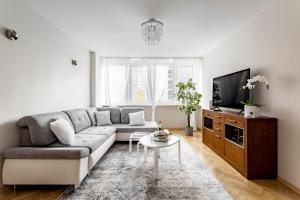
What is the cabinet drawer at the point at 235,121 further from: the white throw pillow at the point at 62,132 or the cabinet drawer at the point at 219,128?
the white throw pillow at the point at 62,132

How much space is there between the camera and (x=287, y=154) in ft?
8.04

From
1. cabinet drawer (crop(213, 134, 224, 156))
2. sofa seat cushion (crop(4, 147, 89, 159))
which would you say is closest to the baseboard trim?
cabinet drawer (crop(213, 134, 224, 156))

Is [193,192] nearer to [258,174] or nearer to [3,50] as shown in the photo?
[258,174]

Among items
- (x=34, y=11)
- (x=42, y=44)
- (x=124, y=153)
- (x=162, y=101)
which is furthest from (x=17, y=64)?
(x=162, y=101)

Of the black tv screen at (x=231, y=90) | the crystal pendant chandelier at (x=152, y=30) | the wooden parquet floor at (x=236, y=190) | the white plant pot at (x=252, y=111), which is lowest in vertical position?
the wooden parquet floor at (x=236, y=190)

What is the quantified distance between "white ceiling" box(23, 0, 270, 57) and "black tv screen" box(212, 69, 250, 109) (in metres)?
0.99

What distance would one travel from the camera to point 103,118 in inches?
190

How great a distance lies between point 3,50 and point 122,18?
5.97ft

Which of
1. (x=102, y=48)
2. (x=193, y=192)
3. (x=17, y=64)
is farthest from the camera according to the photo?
(x=102, y=48)

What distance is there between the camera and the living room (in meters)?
2.32

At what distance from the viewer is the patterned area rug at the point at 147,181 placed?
221 centimetres

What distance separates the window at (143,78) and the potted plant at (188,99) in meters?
0.56

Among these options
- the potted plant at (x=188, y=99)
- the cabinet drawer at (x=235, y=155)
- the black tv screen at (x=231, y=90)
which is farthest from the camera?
the potted plant at (x=188, y=99)

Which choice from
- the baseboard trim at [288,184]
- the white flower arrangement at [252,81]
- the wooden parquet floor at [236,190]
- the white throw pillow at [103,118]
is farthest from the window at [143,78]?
the baseboard trim at [288,184]
